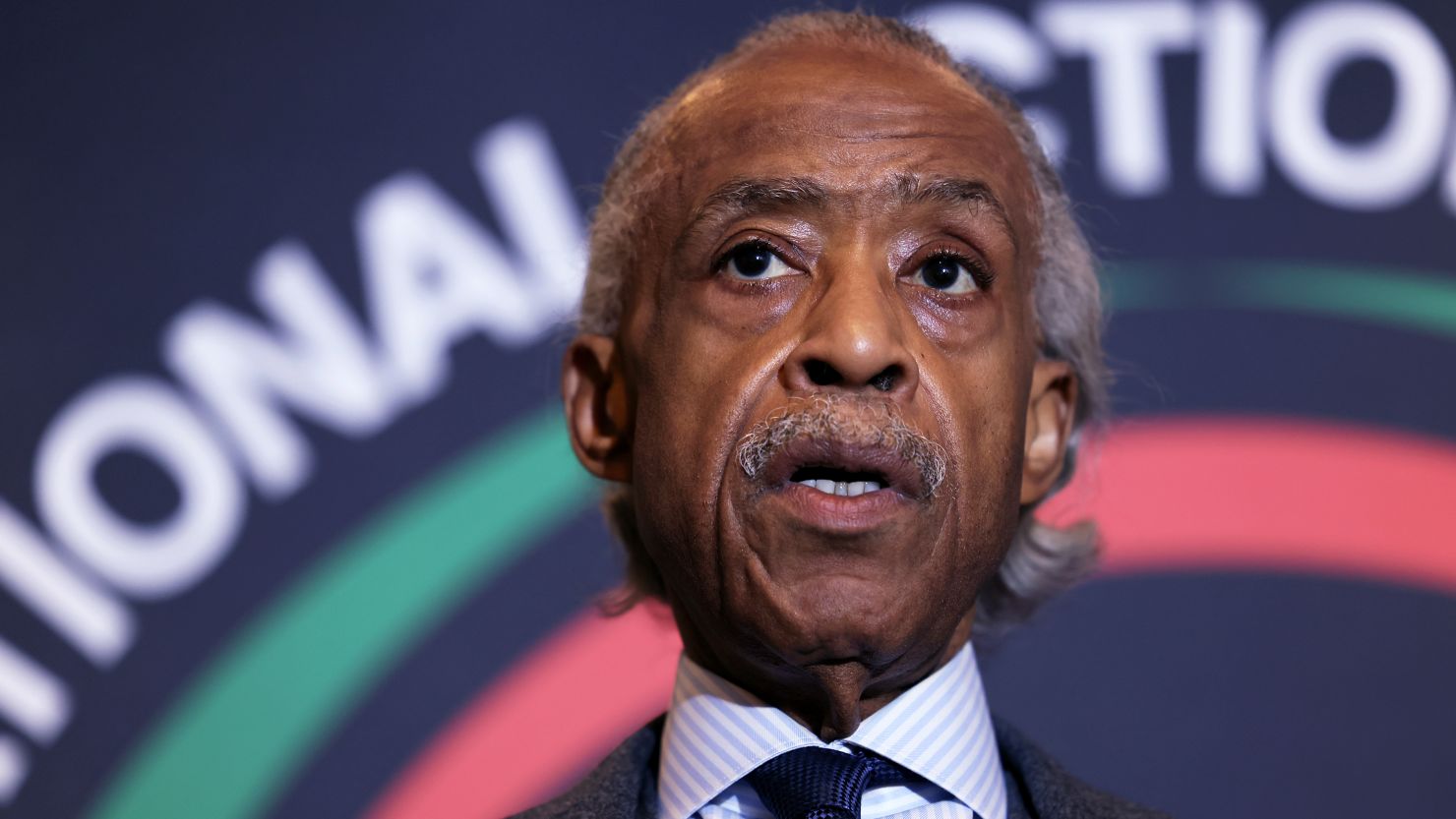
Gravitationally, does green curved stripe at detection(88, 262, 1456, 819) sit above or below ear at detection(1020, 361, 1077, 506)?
below

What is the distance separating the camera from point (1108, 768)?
7.59ft

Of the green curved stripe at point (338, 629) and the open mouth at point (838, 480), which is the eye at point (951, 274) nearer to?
the open mouth at point (838, 480)

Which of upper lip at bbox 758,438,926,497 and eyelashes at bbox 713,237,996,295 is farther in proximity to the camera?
eyelashes at bbox 713,237,996,295

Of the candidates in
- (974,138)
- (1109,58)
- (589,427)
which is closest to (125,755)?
(589,427)

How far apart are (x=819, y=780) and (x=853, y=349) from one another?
369 mm

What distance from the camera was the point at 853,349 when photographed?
1.33 m

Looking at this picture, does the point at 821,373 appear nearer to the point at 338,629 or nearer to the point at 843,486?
the point at 843,486

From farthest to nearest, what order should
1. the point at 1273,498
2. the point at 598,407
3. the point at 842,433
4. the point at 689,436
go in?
the point at 1273,498
the point at 598,407
the point at 689,436
the point at 842,433

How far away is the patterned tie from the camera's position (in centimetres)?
137

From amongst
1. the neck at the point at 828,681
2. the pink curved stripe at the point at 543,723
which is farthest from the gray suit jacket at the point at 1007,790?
the pink curved stripe at the point at 543,723

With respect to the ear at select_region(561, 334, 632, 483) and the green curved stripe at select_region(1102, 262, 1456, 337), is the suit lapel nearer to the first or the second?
the ear at select_region(561, 334, 632, 483)

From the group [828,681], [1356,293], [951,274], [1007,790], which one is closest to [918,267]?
[951,274]

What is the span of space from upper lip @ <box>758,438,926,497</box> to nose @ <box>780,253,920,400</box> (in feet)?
0.18

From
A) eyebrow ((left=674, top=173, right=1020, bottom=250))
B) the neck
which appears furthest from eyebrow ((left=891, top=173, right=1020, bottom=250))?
the neck
